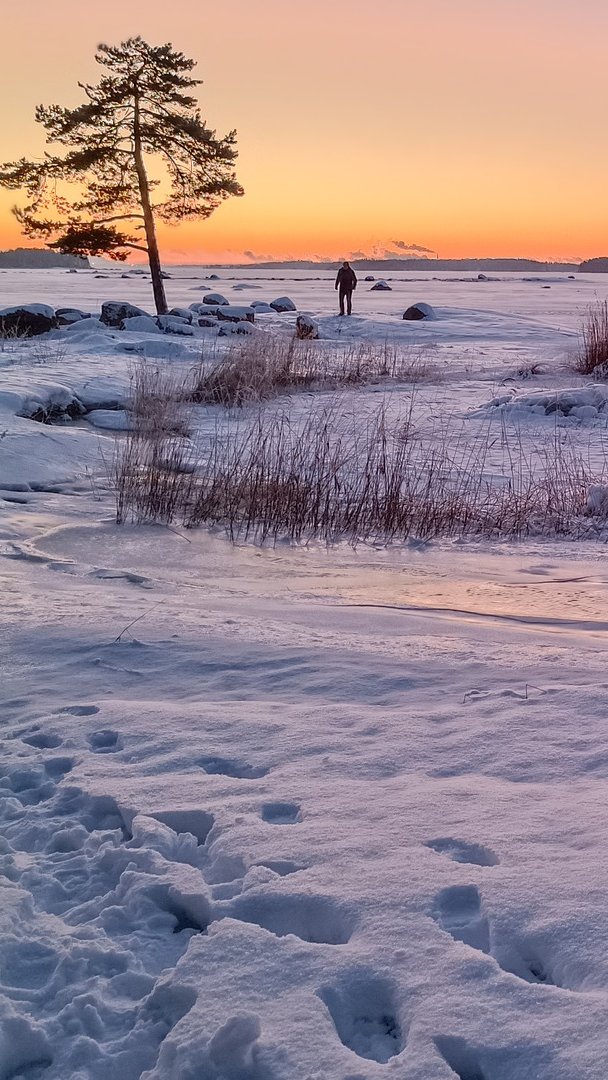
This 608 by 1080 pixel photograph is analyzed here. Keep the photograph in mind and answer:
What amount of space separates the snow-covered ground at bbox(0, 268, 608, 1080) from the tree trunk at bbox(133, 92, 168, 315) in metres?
20.0

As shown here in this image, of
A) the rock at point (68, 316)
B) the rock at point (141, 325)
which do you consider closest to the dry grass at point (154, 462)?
the rock at point (141, 325)

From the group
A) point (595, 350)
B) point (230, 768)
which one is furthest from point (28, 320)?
point (230, 768)

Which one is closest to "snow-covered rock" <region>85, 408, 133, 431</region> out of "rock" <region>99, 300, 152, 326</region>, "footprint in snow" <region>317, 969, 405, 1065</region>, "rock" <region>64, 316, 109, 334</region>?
"rock" <region>64, 316, 109, 334</region>

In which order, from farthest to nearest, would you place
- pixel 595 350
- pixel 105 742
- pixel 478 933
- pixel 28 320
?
1. pixel 28 320
2. pixel 595 350
3. pixel 105 742
4. pixel 478 933

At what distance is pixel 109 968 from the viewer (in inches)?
61.8

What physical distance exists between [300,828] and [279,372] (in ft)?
36.0

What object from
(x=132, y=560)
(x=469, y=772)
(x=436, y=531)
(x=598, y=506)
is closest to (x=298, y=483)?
(x=436, y=531)

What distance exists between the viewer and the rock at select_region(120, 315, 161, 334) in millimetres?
18531

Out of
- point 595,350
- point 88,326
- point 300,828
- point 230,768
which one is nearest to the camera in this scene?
point 300,828

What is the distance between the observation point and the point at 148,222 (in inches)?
921

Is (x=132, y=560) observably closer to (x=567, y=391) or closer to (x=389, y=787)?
(x=389, y=787)

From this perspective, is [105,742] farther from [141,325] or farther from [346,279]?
[346,279]

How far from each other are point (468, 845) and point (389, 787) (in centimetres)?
30

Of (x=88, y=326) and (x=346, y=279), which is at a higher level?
(x=346, y=279)
